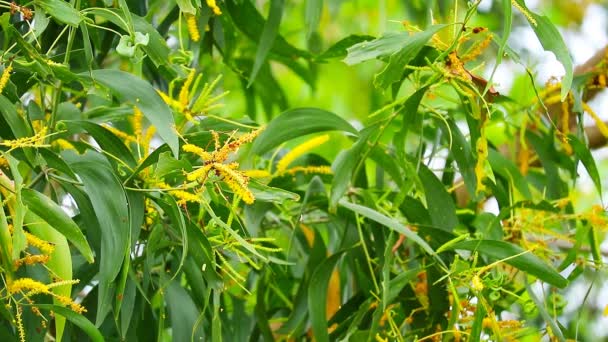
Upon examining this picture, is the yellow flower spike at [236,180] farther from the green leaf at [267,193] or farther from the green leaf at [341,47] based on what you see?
the green leaf at [341,47]

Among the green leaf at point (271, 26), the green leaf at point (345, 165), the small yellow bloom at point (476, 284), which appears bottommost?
the small yellow bloom at point (476, 284)

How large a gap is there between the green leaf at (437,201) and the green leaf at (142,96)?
36 centimetres

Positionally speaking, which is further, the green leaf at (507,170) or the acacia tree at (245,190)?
the green leaf at (507,170)

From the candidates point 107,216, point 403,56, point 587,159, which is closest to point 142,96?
point 107,216

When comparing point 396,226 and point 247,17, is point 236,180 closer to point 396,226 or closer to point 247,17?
point 396,226

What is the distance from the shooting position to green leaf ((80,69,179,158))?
0.81 meters

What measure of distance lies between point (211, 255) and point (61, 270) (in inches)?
4.8

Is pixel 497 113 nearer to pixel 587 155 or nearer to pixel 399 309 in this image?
pixel 587 155

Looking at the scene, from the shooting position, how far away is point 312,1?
1114 mm

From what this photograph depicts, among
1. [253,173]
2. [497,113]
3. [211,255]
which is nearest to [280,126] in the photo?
[253,173]

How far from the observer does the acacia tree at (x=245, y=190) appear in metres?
0.80

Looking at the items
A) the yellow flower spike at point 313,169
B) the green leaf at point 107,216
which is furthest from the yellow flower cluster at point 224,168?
the yellow flower spike at point 313,169

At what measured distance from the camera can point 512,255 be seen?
979 millimetres

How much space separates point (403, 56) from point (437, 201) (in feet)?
0.87
